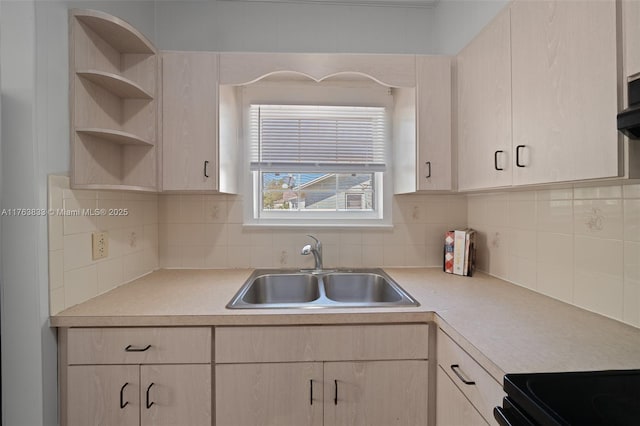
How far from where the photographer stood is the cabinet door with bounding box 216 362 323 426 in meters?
1.19

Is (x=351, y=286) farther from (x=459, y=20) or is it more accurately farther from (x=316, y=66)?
(x=459, y=20)

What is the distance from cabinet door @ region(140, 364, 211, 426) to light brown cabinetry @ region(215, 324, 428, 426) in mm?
55

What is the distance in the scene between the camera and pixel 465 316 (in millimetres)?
1126

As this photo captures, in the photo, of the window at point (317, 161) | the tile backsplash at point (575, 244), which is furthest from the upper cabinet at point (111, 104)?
the tile backsplash at point (575, 244)

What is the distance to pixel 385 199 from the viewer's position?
79.2 inches

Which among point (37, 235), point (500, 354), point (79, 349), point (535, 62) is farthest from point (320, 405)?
point (535, 62)

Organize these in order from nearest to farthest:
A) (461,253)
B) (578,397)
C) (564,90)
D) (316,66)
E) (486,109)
A: (578,397), (564,90), (486,109), (316,66), (461,253)

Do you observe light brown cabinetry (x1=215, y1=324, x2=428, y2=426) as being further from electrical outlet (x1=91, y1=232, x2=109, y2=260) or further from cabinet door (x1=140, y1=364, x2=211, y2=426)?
electrical outlet (x1=91, y1=232, x2=109, y2=260)

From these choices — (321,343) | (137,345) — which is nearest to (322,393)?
(321,343)

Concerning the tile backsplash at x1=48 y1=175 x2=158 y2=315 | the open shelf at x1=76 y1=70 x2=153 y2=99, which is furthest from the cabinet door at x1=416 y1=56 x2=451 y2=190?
the tile backsplash at x1=48 y1=175 x2=158 y2=315

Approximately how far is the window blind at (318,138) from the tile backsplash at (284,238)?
34 cm

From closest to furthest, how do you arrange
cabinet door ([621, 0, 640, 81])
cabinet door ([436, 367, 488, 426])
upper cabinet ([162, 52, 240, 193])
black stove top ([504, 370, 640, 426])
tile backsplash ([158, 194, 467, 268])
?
1. black stove top ([504, 370, 640, 426])
2. cabinet door ([621, 0, 640, 81])
3. cabinet door ([436, 367, 488, 426])
4. upper cabinet ([162, 52, 240, 193])
5. tile backsplash ([158, 194, 467, 268])

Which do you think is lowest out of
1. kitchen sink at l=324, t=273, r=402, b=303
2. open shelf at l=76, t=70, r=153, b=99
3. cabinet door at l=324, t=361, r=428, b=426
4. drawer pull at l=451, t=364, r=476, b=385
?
cabinet door at l=324, t=361, r=428, b=426

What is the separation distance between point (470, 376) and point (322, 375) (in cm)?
54
